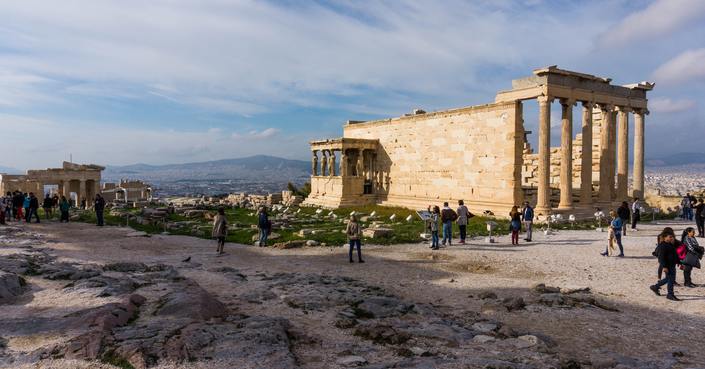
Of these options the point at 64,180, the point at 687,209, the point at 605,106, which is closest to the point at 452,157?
the point at 605,106

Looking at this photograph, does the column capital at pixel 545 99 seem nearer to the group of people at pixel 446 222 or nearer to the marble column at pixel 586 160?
the marble column at pixel 586 160

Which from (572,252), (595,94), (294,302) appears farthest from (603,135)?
(294,302)

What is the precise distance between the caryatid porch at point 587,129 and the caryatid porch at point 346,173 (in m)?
11.4

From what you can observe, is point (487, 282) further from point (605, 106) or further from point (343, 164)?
point (343, 164)

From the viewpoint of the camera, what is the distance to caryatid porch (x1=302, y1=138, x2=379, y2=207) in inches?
1354

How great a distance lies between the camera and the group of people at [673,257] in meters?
10.3

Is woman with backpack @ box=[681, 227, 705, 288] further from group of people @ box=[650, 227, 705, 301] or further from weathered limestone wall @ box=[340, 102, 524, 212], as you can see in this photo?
weathered limestone wall @ box=[340, 102, 524, 212]

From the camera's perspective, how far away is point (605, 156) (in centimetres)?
2788

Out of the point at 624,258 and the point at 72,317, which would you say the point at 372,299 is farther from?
the point at 624,258

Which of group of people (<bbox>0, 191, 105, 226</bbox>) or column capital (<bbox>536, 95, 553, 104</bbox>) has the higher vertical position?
column capital (<bbox>536, 95, 553, 104</bbox>)

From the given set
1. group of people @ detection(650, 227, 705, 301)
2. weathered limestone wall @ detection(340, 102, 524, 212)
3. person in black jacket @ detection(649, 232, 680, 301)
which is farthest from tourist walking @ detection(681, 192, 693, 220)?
person in black jacket @ detection(649, 232, 680, 301)

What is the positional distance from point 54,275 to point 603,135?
86.5 feet

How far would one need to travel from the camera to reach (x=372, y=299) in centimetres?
962

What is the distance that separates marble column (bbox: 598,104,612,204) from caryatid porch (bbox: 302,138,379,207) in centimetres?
1404
